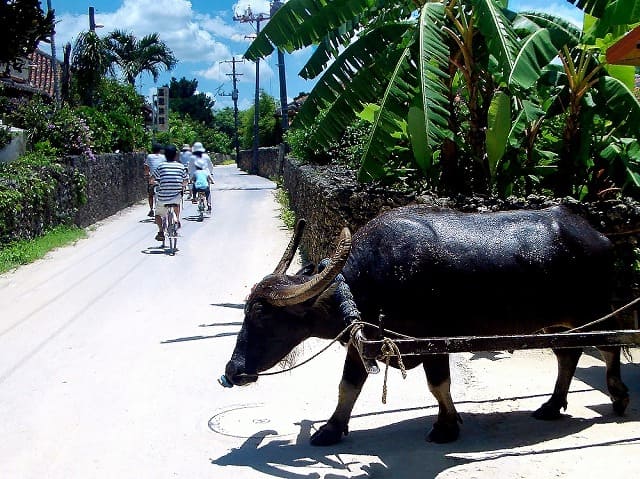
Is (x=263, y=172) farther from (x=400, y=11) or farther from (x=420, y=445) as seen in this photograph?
(x=420, y=445)

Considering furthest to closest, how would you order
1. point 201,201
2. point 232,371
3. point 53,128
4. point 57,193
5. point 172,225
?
point 201,201, point 53,128, point 57,193, point 172,225, point 232,371

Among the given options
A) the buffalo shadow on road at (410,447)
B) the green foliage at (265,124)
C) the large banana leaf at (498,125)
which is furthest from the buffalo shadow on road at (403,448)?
the green foliage at (265,124)

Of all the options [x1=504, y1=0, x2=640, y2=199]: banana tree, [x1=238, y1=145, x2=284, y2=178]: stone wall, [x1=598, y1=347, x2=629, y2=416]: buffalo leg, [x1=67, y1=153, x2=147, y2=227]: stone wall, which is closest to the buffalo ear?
[x1=598, y1=347, x2=629, y2=416]: buffalo leg

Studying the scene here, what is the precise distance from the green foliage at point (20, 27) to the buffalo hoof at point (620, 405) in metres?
11.5

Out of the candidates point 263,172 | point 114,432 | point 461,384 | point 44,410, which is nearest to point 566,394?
point 461,384

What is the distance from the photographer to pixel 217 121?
111750 mm

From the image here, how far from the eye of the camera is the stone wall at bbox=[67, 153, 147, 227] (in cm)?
1725

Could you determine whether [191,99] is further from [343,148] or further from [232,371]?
[232,371]

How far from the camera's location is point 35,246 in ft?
42.2

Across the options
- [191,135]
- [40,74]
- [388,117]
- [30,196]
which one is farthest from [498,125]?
[191,135]

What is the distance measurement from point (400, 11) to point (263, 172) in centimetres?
3663

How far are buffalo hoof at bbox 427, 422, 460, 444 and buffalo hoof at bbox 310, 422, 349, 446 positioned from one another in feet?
2.01

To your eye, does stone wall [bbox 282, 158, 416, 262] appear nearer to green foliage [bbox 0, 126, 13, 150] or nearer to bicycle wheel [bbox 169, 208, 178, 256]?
bicycle wheel [bbox 169, 208, 178, 256]

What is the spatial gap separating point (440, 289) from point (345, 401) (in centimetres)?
99
